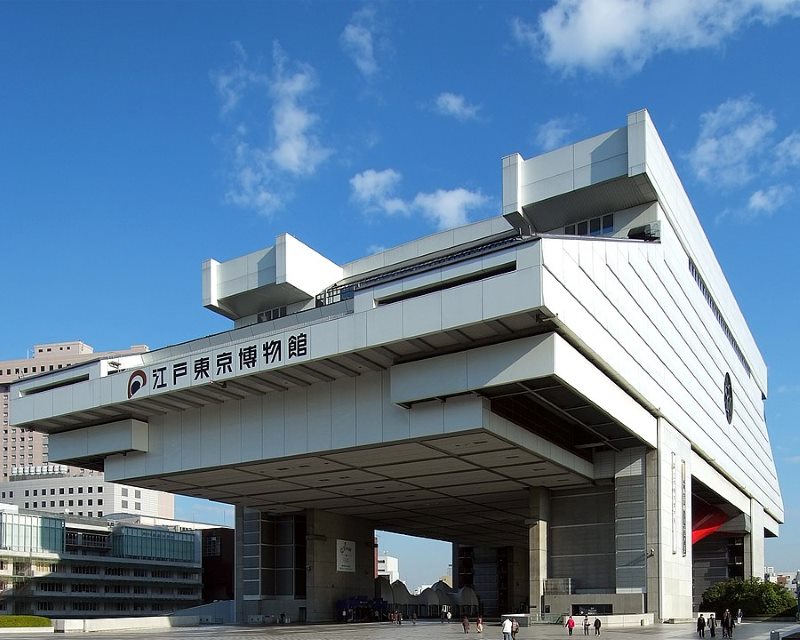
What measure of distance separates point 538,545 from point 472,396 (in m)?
15.9

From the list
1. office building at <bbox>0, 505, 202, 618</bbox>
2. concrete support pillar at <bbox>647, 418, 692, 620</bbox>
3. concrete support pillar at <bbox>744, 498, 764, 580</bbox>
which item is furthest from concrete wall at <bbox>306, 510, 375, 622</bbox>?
concrete support pillar at <bbox>744, 498, 764, 580</bbox>

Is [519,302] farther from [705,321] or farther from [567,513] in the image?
[705,321]

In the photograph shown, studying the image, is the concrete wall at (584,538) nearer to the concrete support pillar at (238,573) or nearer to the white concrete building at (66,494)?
the concrete support pillar at (238,573)

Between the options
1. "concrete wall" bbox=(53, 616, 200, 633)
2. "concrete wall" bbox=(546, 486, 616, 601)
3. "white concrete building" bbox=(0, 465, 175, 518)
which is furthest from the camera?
"white concrete building" bbox=(0, 465, 175, 518)

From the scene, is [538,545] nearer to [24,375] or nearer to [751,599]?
[751,599]

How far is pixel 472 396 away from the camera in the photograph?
46.2m

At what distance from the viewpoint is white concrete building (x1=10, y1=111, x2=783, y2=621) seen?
4547cm

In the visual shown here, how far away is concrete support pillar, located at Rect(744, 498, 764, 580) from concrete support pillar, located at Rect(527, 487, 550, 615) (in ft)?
123

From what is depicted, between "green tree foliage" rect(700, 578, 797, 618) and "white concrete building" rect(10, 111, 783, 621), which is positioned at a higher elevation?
"white concrete building" rect(10, 111, 783, 621)

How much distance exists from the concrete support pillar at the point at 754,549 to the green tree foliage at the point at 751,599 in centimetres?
1428

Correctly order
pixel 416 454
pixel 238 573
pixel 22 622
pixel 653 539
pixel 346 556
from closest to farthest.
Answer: pixel 416 454
pixel 653 539
pixel 22 622
pixel 238 573
pixel 346 556

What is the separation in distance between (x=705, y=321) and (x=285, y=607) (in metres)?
39.5

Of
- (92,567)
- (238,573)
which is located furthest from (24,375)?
(238,573)

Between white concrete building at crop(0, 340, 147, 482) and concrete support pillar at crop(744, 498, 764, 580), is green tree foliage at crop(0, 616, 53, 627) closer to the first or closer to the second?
concrete support pillar at crop(744, 498, 764, 580)
